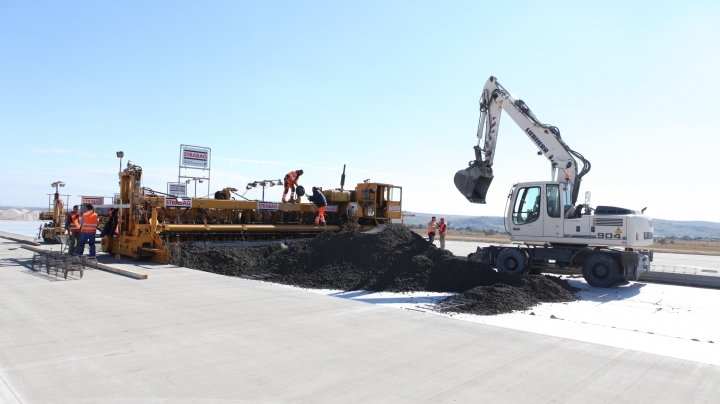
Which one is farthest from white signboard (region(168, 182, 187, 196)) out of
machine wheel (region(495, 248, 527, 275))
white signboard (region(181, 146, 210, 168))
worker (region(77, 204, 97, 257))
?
machine wheel (region(495, 248, 527, 275))

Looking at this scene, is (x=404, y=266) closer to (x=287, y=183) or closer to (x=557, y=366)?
(x=557, y=366)

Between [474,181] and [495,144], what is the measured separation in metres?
1.20

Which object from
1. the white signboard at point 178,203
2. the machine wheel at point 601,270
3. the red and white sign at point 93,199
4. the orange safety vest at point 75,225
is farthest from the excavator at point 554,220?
the red and white sign at point 93,199

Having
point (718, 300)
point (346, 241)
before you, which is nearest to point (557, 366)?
point (718, 300)

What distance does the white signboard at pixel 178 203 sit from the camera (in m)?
14.2

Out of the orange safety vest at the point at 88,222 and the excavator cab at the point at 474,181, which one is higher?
the excavator cab at the point at 474,181

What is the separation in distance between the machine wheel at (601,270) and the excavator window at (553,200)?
1.27 m

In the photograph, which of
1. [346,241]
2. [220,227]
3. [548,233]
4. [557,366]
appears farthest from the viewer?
[220,227]

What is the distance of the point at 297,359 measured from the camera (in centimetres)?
526

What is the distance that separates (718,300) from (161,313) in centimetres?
1042

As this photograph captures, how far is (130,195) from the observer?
1429 cm

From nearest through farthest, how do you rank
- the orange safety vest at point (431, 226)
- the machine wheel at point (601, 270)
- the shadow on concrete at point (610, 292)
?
the shadow on concrete at point (610, 292) < the machine wheel at point (601, 270) < the orange safety vest at point (431, 226)

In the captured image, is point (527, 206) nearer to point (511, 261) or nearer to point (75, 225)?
point (511, 261)

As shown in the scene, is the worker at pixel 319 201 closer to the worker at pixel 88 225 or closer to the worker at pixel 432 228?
the worker at pixel 432 228
